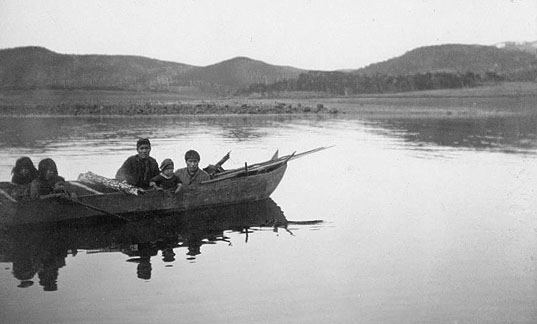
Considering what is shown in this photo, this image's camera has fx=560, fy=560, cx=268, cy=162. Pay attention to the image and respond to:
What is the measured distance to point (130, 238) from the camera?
9.27 metres

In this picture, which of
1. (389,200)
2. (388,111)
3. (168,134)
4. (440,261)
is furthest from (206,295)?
(388,111)

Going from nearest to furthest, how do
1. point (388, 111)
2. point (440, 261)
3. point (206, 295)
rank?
point (206, 295) → point (440, 261) → point (388, 111)

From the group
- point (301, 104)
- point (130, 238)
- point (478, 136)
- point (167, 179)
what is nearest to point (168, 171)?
point (167, 179)

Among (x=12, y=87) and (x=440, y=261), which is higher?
(x=12, y=87)

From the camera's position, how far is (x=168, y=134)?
29.8m

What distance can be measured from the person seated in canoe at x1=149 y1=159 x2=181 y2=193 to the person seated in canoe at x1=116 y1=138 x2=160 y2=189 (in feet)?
0.67

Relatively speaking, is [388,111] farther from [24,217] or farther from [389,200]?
→ [24,217]

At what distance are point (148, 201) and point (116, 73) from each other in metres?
80.7

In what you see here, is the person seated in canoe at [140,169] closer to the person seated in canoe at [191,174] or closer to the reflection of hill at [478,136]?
the person seated in canoe at [191,174]

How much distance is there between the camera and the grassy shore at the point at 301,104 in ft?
170

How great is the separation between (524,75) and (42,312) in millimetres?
78856

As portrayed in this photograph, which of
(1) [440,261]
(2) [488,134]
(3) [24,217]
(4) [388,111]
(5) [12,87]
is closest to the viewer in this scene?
(1) [440,261]

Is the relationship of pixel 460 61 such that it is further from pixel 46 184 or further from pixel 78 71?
pixel 46 184

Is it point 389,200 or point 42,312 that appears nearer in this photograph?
point 42,312
